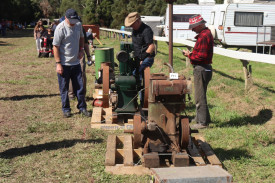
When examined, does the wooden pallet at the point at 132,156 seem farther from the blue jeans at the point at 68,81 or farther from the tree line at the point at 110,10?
the tree line at the point at 110,10

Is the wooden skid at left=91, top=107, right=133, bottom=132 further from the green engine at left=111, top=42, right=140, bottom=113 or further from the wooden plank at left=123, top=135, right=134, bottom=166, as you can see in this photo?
the wooden plank at left=123, top=135, right=134, bottom=166

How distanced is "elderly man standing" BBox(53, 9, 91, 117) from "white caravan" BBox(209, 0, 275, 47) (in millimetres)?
15958

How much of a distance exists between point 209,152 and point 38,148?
8.01ft

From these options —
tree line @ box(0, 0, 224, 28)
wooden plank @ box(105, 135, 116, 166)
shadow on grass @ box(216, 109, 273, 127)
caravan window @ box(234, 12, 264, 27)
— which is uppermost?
tree line @ box(0, 0, 224, 28)

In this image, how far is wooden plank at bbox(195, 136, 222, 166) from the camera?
13.6 ft

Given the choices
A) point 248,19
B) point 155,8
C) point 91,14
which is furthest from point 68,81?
point 155,8

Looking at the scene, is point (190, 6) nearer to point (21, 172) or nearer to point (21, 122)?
point (21, 122)

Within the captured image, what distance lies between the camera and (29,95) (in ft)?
28.3

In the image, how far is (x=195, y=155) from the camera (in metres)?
4.35

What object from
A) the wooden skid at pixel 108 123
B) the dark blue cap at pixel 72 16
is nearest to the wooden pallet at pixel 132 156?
the wooden skid at pixel 108 123

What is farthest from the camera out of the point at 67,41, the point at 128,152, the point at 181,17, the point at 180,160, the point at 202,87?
the point at 181,17

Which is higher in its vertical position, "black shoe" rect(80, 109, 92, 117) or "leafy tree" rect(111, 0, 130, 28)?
"leafy tree" rect(111, 0, 130, 28)

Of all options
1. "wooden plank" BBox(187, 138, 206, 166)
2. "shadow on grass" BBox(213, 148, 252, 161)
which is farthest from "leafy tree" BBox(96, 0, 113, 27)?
"wooden plank" BBox(187, 138, 206, 166)

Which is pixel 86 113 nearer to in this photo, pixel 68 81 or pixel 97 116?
pixel 97 116
